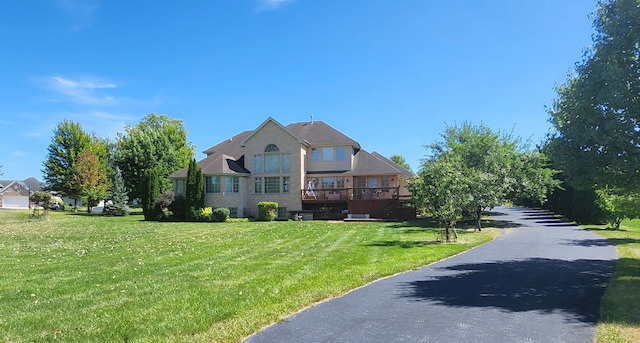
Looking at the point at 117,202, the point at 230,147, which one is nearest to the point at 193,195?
the point at 230,147

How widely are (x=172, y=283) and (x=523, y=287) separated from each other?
7131mm

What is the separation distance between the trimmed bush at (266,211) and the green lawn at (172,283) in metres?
17.1

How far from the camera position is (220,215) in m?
31.8

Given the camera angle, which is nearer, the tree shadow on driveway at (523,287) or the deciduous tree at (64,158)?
the tree shadow on driveway at (523,287)

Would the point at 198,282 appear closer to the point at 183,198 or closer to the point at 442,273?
the point at 442,273

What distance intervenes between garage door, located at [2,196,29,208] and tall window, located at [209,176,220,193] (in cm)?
6490

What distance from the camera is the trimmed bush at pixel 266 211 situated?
3306 centimetres

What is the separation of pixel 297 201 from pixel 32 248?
2276 cm

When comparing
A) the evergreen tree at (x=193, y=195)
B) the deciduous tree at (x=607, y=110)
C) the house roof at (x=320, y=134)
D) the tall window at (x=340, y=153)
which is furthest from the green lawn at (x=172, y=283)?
the house roof at (x=320, y=134)

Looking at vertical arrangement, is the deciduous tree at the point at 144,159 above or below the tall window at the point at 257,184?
above

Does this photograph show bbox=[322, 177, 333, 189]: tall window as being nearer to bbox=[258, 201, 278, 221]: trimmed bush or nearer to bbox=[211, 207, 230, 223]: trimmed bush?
bbox=[258, 201, 278, 221]: trimmed bush

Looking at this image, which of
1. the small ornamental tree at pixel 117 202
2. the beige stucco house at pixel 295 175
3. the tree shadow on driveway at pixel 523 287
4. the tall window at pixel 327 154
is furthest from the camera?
the small ornamental tree at pixel 117 202

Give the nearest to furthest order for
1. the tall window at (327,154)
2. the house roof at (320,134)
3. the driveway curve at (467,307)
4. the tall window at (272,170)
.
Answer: the driveway curve at (467,307) < the tall window at (272,170) < the house roof at (320,134) < the tall window at (327,154)

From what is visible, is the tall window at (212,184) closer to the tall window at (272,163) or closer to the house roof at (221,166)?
the house roof at (221,166)
